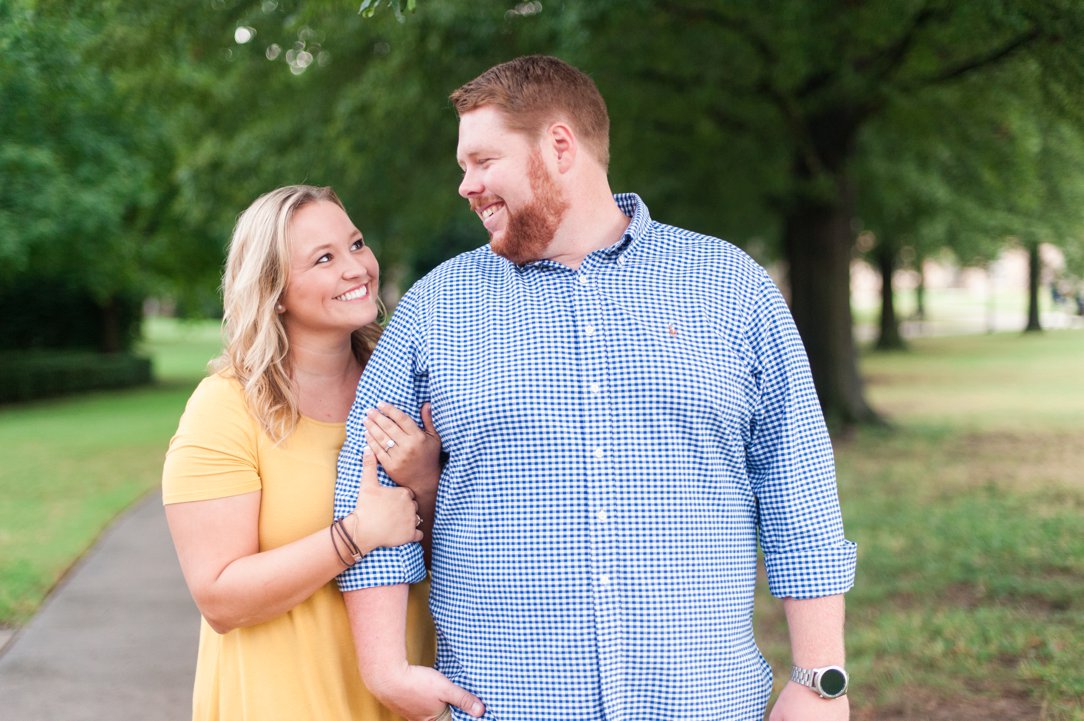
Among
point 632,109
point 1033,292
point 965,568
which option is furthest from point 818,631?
point 1033,292

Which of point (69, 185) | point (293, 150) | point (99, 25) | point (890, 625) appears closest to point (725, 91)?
point (293, 150)

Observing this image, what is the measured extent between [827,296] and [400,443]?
12.2m

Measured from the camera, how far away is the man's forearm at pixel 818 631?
84.6 inches

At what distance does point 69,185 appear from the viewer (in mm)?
17062

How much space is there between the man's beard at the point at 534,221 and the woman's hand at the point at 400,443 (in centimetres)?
37

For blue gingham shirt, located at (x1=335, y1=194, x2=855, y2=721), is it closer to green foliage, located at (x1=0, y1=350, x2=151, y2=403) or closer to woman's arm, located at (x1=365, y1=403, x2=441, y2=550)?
woman's arm, located at (x1=365, y1=403, x2=441, y2=550)

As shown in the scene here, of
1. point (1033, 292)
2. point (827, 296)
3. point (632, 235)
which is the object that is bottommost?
point (1033, 292)

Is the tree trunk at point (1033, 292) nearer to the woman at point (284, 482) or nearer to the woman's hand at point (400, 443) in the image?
the woman at point (284, 482)

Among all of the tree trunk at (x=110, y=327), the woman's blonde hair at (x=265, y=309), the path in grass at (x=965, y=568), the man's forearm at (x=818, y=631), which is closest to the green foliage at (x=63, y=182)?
the tree trunk at (x=110, y=327)

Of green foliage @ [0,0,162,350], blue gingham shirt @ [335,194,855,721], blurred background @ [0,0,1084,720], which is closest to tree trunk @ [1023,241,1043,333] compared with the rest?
blurred background @ [0,0,1084,720]

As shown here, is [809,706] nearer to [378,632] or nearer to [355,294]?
[378,632]

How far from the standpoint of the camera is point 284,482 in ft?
7.79

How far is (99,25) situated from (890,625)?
7167mm

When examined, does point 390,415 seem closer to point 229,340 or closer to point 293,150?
point 229,340
